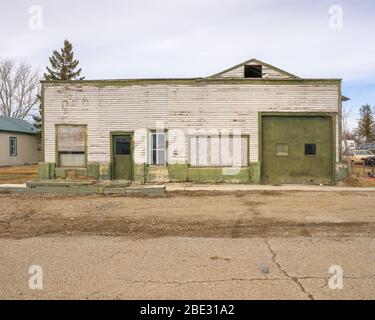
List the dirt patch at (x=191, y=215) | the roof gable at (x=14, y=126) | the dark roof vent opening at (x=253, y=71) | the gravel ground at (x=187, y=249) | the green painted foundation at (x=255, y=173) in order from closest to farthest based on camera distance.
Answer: the gravel ground at (x=187, y=249), the dirt patch at (x=191, y=215), the green painted foundation at (x=255, y=173), the dark roof vent opening at (x=253, y=71), the roof gable at (x=14, y=126)

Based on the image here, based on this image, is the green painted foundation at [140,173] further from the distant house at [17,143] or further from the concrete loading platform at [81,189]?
the distant house at [17,143]

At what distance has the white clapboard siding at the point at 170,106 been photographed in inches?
684

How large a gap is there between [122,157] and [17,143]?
23.3 meters

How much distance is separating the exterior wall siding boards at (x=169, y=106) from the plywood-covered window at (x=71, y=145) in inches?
10.9

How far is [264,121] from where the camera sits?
57.5ft

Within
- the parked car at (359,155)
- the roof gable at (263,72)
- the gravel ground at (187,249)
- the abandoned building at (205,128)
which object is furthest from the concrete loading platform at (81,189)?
the parked car at (359,155)

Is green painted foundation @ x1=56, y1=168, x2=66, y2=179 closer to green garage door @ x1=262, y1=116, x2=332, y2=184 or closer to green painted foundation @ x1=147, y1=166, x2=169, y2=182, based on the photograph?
green painted foundation @ x1=147, y1=166, x2=169, y2=182

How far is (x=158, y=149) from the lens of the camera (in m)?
17.7

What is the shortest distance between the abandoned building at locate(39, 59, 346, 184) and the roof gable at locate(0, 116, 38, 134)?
19899 millimetres

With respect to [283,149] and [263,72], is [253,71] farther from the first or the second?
[283,149]

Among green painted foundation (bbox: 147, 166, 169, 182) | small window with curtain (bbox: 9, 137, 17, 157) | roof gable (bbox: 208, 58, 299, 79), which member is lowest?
green painted foundation (bbox: 147, 166, 169, 182)

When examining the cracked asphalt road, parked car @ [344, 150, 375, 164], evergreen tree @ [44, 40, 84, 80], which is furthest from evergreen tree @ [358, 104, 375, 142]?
the cracked asphalt road

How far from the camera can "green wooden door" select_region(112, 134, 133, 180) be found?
17875 mm
